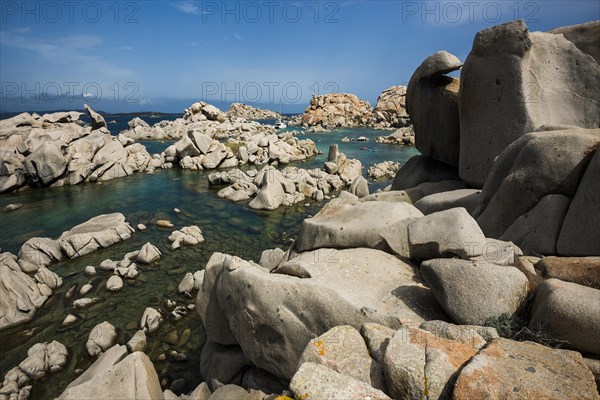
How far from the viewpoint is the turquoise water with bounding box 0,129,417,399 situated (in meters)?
11.4

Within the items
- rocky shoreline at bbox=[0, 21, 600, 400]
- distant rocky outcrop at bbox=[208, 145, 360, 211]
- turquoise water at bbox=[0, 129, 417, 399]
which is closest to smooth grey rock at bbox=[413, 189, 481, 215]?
rocky shoreline at bbox=[0, 21, 600, 400]

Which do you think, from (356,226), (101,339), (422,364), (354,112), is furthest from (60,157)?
(354,112)

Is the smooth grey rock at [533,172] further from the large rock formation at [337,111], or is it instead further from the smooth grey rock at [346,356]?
the large rock formation at [337,111]

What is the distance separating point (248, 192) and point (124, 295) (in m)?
16.4

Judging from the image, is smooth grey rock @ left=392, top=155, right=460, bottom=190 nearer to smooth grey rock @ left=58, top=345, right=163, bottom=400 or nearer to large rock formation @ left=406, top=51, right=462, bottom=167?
large rock formation @ left=406, top=51, right=462, bottom=167

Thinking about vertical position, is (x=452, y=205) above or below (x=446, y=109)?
below

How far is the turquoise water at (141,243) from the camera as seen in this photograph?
11.4m

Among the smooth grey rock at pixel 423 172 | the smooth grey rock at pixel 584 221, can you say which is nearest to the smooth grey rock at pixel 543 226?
the smooth grey rock at pixel 584 221

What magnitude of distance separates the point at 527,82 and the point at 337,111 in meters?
130

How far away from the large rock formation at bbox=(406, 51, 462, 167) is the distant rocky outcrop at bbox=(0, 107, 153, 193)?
36.0 meters

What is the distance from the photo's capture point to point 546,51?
12.0m

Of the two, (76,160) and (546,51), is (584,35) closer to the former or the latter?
(546,51)

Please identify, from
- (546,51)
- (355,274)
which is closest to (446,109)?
(546,51)

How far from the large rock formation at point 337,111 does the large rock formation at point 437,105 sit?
10336cm
